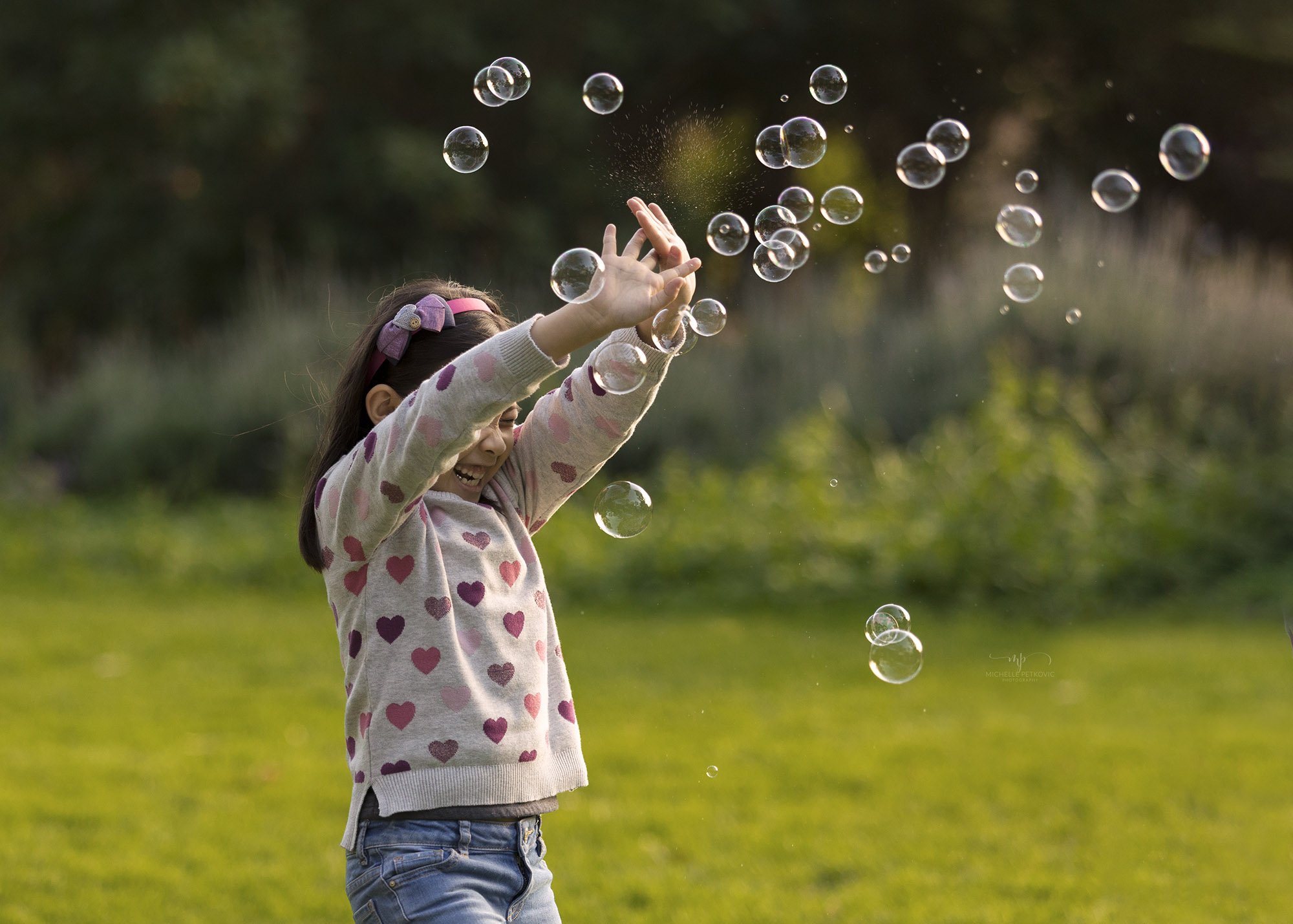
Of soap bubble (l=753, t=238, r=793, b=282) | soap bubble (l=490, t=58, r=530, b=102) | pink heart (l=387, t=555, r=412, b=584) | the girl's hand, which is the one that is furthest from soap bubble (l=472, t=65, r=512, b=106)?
pink heart (l=387, t=555, r=412, b=584)

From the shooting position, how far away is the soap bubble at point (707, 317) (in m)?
2.54

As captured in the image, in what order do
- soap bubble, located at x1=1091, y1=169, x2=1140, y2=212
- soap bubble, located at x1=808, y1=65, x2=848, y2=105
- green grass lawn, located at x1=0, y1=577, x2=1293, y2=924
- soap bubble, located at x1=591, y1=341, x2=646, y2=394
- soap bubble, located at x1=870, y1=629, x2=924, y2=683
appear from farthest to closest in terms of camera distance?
soap bubble, located at x1=1091, y1=169, x2=1140, y2=212
green grass lawn, located at x1=0, y1=577, x2=1293, y2=924
soap bubble, located at x1=808, y1=65, x2=848, y2=105
soap bubble, located at x1=870, y1=629, x2=924, y2=683
soap bubble, located at x1=591, y1=341, x2=646, y2=394

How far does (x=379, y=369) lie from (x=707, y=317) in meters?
0.63

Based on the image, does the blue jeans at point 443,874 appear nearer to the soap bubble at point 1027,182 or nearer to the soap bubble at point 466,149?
the soap bubble at point 466,149

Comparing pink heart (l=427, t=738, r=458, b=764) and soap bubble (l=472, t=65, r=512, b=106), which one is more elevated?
soap bubble (l=472, t=65, r=512, b=106)

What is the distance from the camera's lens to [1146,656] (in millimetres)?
5812

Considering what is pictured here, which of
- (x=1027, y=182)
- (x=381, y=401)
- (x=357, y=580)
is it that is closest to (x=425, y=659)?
(x=357, y=580)

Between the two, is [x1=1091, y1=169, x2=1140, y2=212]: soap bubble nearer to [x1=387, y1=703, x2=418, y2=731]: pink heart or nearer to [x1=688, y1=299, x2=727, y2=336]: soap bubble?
[x1=688, y1=299, x2=727, y2=336]: soap bubble

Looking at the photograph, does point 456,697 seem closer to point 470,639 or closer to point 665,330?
point 470,639

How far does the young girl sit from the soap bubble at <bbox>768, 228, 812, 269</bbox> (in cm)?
66

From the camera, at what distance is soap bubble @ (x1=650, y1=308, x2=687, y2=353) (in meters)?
2.32

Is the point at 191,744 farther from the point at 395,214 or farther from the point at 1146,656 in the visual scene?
the point at 395,214

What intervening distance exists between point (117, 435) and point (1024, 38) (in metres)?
9.31

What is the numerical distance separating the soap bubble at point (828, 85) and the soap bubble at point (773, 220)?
14.3 inches
